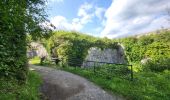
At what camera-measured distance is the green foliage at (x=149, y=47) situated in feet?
74.8

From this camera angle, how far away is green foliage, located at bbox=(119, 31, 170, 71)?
74.8ft

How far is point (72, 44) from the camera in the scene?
2438 cm

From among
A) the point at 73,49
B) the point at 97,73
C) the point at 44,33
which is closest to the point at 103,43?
the point at 73,49

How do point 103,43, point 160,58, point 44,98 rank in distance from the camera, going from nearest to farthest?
point 44,98 → point 160,58 → point 103,43

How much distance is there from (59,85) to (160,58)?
12.6 metres

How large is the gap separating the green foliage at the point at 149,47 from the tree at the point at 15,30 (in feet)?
38.8

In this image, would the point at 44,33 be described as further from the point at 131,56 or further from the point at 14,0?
the point at 131,56

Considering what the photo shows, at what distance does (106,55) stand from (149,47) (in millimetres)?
Result: 4545

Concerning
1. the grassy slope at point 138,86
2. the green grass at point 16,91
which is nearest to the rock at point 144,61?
the grassy slope at point 138,86

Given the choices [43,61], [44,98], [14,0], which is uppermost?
[14,0]

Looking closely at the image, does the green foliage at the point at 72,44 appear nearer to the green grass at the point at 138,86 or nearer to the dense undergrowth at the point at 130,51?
the dense undergrowth at the point at 130,51

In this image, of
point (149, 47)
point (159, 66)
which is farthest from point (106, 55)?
point (159, 66)

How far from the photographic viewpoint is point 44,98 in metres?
10.5

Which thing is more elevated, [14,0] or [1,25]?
[14,0]
